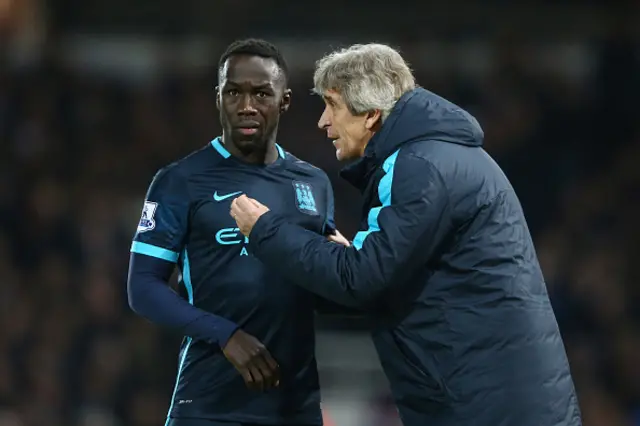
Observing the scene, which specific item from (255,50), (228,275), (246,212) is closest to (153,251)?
(228,275)

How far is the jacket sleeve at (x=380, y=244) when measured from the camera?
10.5 ft

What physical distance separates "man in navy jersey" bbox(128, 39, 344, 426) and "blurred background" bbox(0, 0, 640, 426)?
145 inches

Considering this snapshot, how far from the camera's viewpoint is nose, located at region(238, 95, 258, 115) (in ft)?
11.9

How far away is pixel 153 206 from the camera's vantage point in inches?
141

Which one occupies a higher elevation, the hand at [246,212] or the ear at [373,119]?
the ear at [373,119]

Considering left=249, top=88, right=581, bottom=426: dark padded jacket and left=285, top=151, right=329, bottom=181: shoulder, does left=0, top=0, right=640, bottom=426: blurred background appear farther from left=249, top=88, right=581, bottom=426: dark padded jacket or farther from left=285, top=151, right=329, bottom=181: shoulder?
left=249, top=88, right=581, bottom=426: dark padded jacket

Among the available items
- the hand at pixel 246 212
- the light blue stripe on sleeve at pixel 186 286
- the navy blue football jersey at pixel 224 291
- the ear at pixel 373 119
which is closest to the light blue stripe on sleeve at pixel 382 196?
the ear at pixel 373 119

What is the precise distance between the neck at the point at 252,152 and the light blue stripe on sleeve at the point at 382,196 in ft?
1.82

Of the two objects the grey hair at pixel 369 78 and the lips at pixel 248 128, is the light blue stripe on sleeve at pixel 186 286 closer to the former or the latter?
the lips at pixel 248 128

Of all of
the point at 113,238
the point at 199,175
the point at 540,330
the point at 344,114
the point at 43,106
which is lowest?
the point at 113,238

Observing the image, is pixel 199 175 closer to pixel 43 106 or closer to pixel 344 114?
pixel 344 114

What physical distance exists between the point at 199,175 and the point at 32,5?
7.01 m

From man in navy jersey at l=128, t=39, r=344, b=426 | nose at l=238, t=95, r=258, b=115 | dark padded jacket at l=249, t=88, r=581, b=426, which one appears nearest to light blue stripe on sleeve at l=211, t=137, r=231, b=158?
man in navy jersey at l=128, t=39, r=344, b=426

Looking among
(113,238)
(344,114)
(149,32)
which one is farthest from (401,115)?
(149,32)
